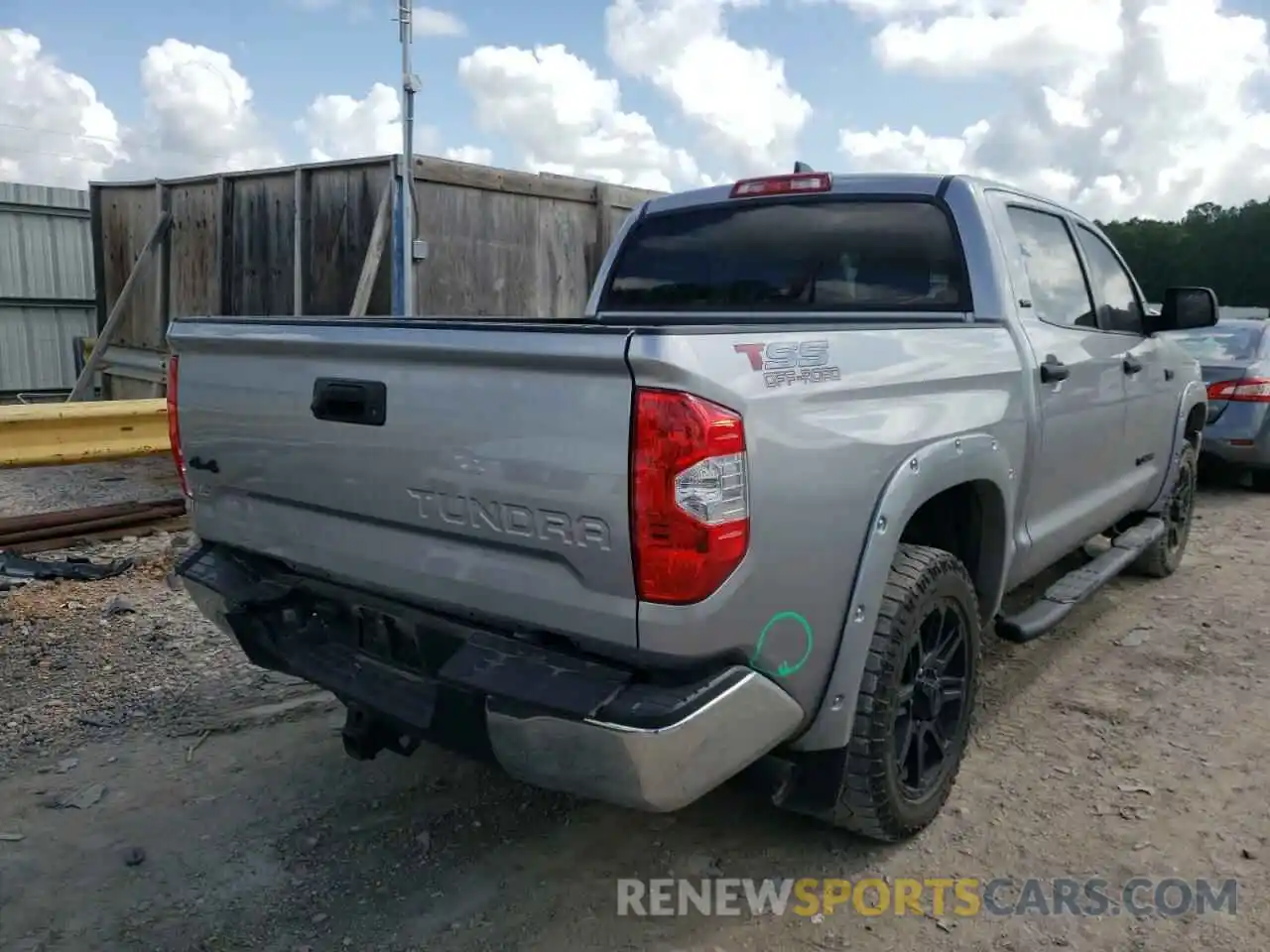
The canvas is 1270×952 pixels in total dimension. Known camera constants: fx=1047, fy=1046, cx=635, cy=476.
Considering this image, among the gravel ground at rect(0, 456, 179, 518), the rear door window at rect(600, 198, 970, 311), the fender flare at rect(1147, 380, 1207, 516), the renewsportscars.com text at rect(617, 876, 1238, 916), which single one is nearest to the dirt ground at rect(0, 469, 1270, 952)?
the renewsportscars.com text at rect(617, 876, 1238, 916)

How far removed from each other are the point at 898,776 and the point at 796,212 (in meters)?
2.07

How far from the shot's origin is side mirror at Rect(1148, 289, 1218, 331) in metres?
4.82

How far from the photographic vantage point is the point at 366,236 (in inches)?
341

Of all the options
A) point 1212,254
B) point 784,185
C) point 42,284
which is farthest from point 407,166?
point 1212,254

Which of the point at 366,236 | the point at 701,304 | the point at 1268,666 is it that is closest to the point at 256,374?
the point at 701,304

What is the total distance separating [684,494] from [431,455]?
67 cm

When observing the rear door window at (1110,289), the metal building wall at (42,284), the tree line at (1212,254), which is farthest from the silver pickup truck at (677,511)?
the tree line at (1212,254)

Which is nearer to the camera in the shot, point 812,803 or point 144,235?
point 812,803

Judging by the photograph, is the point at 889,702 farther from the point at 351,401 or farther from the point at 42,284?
the point at 42,284

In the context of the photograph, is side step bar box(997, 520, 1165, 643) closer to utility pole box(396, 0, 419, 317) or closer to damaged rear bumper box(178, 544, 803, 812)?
damaged rear bumper box(178, 544, 803, 812)

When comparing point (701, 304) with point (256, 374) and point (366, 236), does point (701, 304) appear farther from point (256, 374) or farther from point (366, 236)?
point (366, 236)

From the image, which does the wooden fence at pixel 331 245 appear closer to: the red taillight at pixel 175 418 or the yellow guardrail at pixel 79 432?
the yellow guardrail at pixel 79 432

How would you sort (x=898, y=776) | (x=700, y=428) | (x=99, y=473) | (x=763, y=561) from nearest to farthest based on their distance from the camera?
(x=700, y=428)
(x=763, y=561)
(x=898, y=776)
(x=99, y=473)

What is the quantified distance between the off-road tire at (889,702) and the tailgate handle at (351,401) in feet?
4.51
